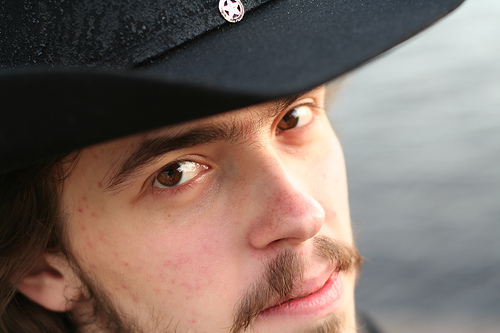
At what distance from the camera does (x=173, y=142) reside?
1.17 meters

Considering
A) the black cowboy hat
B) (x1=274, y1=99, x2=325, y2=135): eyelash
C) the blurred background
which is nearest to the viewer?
the black cowboy hat

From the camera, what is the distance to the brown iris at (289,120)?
A: 144cm

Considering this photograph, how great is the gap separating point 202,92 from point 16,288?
0.95 meters

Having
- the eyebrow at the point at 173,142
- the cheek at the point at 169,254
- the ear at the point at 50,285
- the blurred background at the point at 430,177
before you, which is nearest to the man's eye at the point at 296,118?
the eyebrow at the point at 173,142

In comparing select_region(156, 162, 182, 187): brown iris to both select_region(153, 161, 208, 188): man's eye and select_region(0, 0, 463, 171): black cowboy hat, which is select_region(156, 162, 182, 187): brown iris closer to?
select_region(153, 161, 208, 188): man's eye

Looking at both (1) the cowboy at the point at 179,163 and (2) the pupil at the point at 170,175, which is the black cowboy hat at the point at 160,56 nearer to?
(1) the cowboy at the point at 179,163

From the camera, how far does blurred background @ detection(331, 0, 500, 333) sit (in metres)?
3.51

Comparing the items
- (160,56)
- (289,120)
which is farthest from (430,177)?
(160,56)

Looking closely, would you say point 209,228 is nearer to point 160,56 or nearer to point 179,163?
point 179,163

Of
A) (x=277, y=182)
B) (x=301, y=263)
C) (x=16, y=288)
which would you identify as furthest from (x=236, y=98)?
(x=16, y=288)

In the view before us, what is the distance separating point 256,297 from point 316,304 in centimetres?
16

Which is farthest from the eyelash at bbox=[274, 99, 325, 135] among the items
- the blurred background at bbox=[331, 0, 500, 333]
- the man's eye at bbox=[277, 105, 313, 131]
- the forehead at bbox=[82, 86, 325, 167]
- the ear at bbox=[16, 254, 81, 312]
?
the blurred background at bbox=[331, 0, 500, 333]

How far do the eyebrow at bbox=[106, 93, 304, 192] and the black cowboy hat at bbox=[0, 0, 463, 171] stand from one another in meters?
0.18

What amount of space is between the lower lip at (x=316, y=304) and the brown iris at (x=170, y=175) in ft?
1.14
